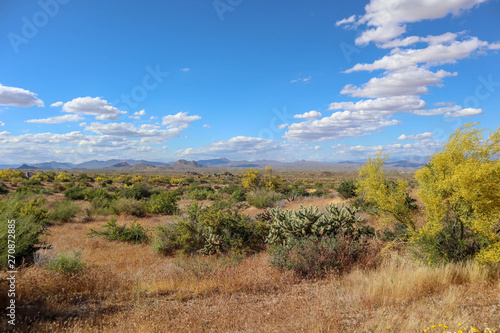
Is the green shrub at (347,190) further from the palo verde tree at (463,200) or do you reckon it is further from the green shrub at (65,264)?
the green shrub at (65,264)

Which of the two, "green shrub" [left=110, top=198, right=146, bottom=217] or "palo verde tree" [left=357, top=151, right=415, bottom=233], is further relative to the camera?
"green shrub" [left=110, top=198, right=146, bottom=217]

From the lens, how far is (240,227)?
953 cm

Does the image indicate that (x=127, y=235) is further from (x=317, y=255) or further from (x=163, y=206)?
(x=317, y=255)

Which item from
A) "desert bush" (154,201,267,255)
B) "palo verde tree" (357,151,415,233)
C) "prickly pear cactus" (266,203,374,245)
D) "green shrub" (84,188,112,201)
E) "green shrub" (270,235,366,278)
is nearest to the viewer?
"green shrub" (270,235,366,278)

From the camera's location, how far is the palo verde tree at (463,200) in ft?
17.8

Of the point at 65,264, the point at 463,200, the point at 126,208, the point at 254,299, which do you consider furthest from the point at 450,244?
the point at 126,208

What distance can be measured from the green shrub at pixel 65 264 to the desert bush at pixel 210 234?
3.25m

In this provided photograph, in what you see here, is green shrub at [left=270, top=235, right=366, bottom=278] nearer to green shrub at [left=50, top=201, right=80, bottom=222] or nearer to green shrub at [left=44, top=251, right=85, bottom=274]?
green shrub at [left=44, top=251, right=85, bottom=274]

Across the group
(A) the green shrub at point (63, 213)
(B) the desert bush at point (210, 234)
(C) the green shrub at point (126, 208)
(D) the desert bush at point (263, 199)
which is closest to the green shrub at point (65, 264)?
(B) the desert bush at point (210, 234)

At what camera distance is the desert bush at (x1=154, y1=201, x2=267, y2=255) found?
9.05 m

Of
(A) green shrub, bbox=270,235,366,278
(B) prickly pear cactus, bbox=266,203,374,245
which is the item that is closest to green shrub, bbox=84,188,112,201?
(B) prickly pear cactus, bbox=266,203,374,245

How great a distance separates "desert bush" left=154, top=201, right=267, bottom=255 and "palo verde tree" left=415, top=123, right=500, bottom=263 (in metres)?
5.04

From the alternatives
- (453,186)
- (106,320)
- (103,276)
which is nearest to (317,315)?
(106,320)

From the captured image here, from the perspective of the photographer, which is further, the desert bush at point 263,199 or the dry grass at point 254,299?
the desert bush at point 263,199
